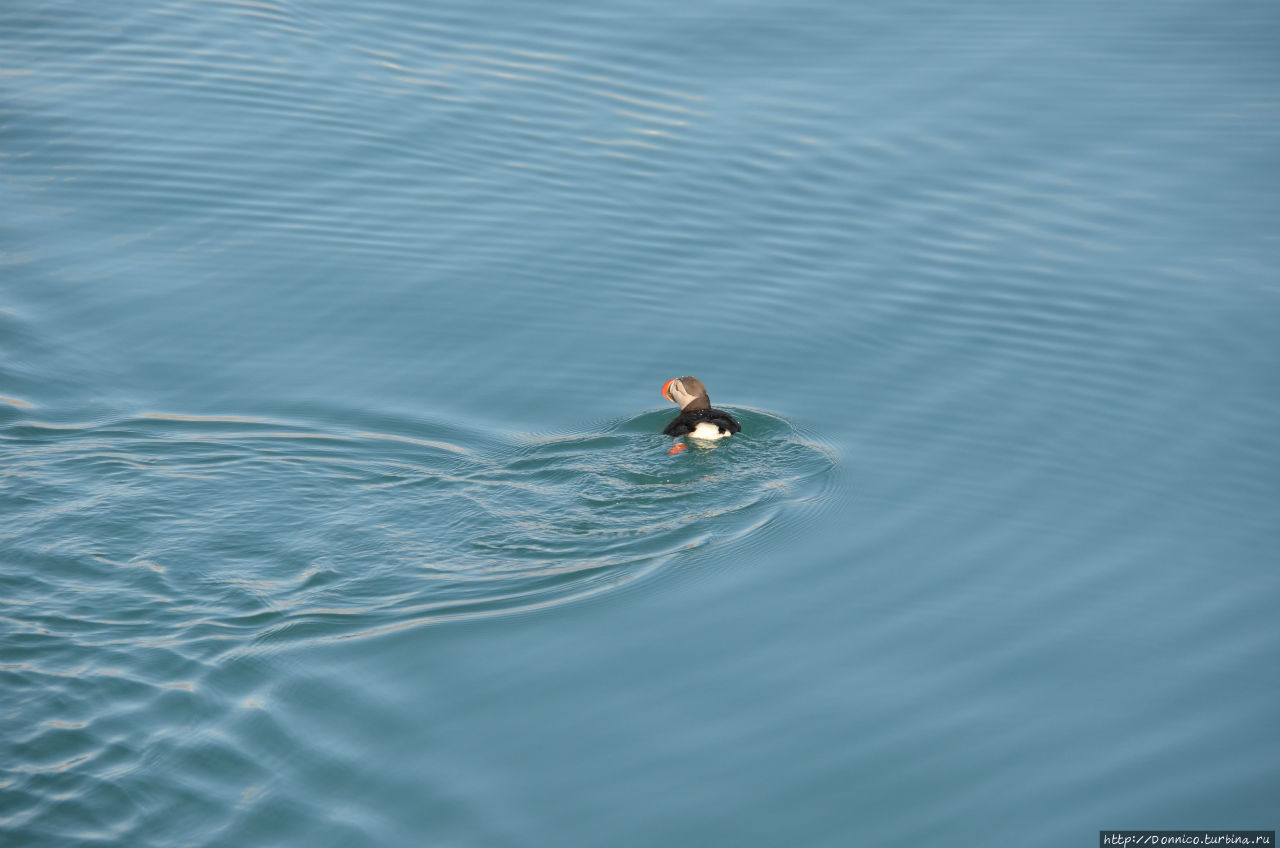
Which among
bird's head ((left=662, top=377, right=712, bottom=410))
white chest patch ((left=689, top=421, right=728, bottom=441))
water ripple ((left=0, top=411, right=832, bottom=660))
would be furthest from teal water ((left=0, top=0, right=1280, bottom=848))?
bird's head ((left=662, top=377, right=712, bottom=410))

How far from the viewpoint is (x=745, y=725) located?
7.38 metres

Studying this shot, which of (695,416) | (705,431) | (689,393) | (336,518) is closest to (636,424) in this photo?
(689,393)

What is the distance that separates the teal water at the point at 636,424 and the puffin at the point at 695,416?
0.64 ft

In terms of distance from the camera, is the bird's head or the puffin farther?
the bird's head

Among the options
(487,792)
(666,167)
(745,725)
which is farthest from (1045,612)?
(666,167)

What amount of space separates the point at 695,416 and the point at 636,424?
0.61 m

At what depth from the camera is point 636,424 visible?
34.3ft

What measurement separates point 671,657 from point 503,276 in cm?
540

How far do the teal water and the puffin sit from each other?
0.20 m

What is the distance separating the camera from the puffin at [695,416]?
993cm

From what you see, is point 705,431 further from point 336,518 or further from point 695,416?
point 336,518

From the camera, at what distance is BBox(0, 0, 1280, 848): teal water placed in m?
7.05

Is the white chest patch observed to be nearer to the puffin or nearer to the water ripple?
the puffin

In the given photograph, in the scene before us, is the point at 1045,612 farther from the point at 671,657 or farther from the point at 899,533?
the point at 671,657
